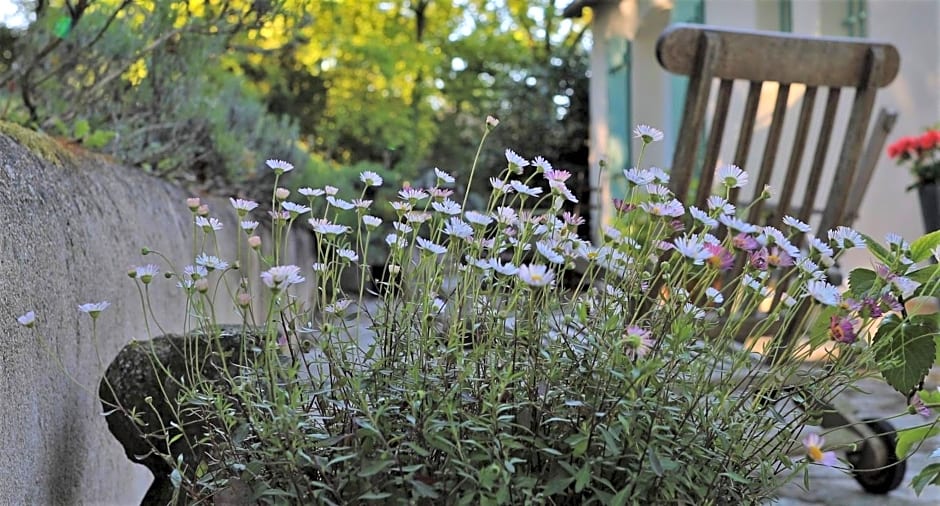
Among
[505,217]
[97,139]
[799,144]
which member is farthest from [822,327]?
[97,139]

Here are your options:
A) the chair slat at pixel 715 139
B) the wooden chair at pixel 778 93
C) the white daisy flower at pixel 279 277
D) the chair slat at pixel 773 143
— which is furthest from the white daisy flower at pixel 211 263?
the chair slat at pixel 773 143

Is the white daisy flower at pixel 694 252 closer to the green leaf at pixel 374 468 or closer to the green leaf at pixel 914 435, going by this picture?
the green leaf at pixel 374 468

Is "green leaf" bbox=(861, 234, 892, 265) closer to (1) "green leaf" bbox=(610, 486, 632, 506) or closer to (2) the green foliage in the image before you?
(1) "green leaf" bbox=(610, 486, 632, 506)

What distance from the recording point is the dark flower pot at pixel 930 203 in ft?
12.4

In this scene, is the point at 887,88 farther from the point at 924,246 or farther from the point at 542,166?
the point at 542,166

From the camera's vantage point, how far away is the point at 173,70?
8.07ft

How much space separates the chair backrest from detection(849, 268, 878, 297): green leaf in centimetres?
78

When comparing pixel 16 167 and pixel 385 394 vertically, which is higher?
pixel 16 167

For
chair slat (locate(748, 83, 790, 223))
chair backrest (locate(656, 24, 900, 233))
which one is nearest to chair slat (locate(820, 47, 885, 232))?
chair backrest (locate(656, 24, 900, 233))

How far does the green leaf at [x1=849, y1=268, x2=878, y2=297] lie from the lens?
3.15 ft

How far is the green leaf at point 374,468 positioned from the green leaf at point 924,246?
27.7 inches

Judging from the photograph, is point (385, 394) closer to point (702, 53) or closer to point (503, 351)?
point (503, 351)

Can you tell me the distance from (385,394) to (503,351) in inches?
5.3

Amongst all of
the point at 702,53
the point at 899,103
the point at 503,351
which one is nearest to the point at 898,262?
the point at 503,351
